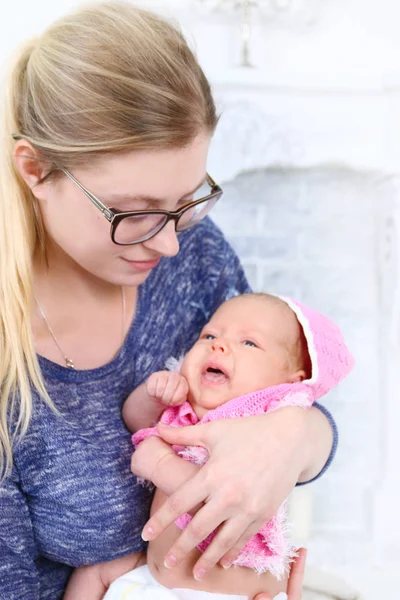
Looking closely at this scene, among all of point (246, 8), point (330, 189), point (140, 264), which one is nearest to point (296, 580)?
point (140, 264)

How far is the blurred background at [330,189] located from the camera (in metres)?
2.43

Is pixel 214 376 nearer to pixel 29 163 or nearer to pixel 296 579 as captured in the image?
pixel 296 579

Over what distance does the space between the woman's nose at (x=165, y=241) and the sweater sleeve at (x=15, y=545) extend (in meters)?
0.45

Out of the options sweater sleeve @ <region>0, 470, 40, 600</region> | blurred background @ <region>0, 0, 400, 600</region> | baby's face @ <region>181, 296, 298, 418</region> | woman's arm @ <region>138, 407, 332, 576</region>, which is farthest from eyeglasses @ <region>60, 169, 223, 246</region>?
blurred background @ <region>0, 0, 400, 600</region>

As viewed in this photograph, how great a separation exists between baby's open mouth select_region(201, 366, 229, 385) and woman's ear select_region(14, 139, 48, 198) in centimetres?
44

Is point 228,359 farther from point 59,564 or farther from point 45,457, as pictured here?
point 59,564

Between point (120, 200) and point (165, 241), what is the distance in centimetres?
12

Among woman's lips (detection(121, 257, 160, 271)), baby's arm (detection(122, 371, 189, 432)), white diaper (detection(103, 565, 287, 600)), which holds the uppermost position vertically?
woman's lips (detection(121, 257, 160, 271))

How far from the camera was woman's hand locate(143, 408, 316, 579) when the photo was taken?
3.44ft

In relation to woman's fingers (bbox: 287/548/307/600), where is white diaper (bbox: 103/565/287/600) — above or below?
above

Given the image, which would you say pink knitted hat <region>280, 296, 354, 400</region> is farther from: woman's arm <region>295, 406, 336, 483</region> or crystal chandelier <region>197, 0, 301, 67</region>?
crystal chandelier <region>197, 0, 301, 67</region>

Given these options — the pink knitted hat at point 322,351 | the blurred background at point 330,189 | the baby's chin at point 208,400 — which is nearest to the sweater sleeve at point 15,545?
the baby's chin at point 208,400

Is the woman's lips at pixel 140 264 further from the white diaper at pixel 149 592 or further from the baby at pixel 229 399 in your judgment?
the white diaper at pixel 149 592

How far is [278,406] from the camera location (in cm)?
122
